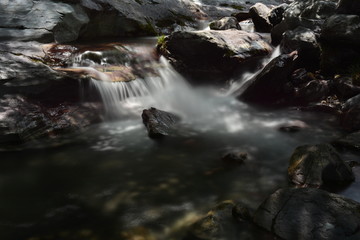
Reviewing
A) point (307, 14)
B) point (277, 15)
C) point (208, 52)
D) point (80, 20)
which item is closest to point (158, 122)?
point (208, 52)

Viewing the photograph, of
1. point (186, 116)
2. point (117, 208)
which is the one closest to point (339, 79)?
point (186, 116)

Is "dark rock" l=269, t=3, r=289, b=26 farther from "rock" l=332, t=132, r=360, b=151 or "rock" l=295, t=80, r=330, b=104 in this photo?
"rock" l=332, t=132, r=360, b=151

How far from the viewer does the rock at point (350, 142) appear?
5985 mm

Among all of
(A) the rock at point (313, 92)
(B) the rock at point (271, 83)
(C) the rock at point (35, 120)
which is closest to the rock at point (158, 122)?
(C) the rock at point (35, 120)

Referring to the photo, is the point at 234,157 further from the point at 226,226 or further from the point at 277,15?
the point at 277,15

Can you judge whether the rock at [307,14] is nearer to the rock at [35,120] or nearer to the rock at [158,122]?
the rock at [158,122]

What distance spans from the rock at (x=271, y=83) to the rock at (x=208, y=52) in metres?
1.48

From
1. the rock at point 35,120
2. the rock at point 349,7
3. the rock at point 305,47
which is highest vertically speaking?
the rock at point 349,7

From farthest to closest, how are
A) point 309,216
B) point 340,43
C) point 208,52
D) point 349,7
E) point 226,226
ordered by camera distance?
point 208,52 → point 349,7 → point 340,43 → point 226,226 → point 309,216

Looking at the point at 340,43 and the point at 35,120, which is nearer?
the point at 35,120

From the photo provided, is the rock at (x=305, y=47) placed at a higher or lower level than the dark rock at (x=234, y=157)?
higher

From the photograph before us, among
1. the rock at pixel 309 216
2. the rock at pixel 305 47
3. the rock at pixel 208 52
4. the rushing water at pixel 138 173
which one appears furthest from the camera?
the rock at pixel 208 52

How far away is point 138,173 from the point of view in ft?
17.3

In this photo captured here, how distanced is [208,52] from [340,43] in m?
4.30
